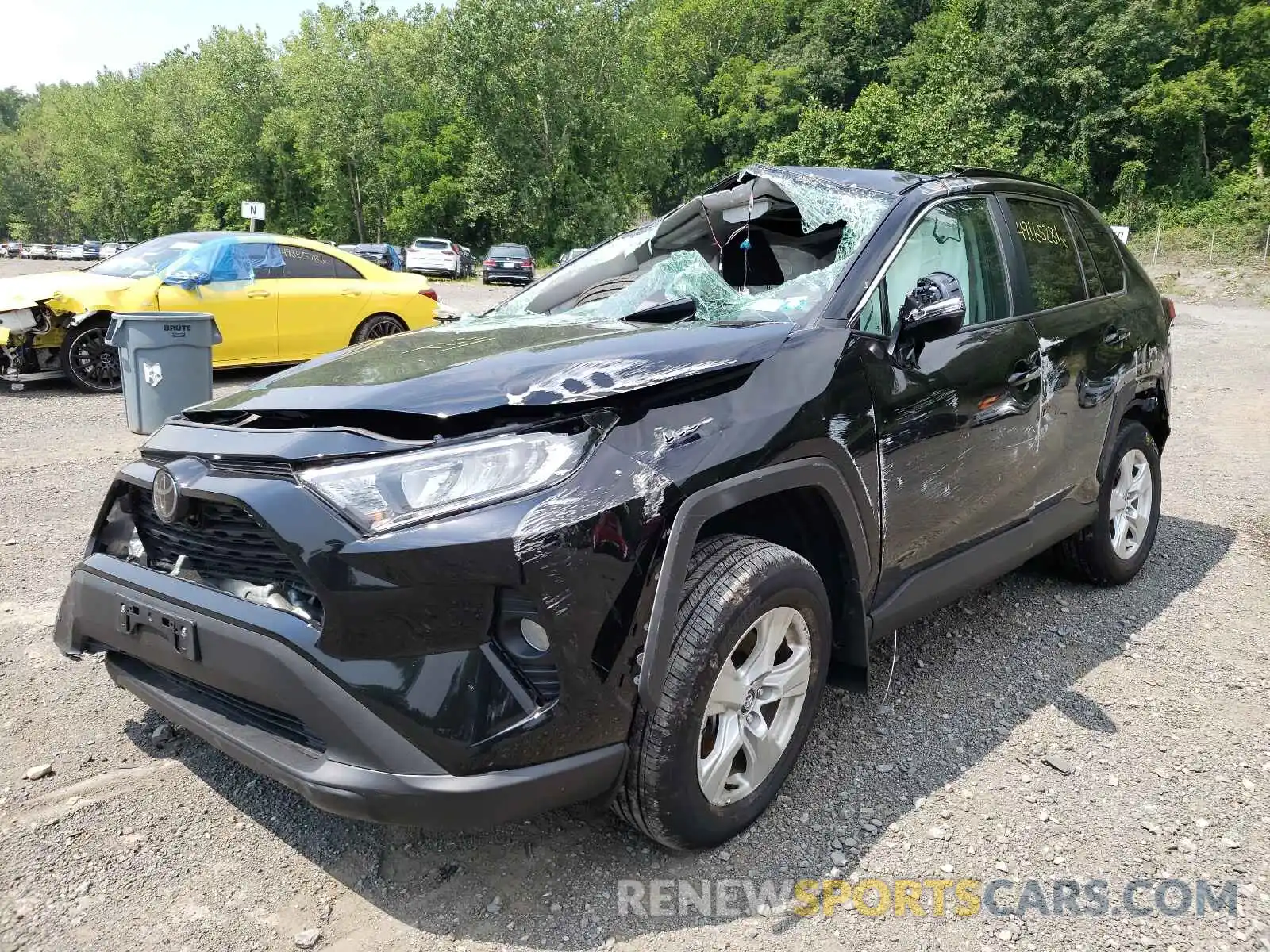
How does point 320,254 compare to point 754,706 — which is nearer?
point 754,706

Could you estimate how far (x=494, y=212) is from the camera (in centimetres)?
4244

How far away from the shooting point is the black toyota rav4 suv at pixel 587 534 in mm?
1869

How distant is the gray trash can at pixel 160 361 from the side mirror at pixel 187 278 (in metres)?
2.05

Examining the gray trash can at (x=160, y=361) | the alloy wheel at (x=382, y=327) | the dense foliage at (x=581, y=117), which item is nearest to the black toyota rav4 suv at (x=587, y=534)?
the gray trash can at (x=160, y=361)

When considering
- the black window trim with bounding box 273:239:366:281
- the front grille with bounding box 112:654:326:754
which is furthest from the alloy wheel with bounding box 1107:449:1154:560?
the black window trim with bounding box 273:239:366:281

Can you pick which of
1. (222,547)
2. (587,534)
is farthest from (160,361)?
(587,534)

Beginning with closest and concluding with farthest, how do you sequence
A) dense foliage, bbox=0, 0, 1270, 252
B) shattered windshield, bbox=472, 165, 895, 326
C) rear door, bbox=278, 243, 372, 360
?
shattered windshield, bbox=472, 165, 895, 326 < rear door, bbox=278, 243, 372, 360 < dense foliage, bbox=0, 0, 1270, 252

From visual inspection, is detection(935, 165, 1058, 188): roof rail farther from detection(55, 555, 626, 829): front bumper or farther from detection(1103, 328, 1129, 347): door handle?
detection(55, 555, 626, 829): front bumper

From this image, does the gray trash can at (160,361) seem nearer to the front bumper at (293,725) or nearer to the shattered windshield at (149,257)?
the shattered windshield at (149,257)

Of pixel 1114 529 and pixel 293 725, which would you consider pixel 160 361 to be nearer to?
pixel 293 725

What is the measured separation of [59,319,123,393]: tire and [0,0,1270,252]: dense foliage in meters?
34.5

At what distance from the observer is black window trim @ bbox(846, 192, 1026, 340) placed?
2729 millimetres

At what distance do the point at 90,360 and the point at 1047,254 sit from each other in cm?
858

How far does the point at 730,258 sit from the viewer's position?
3854mm
